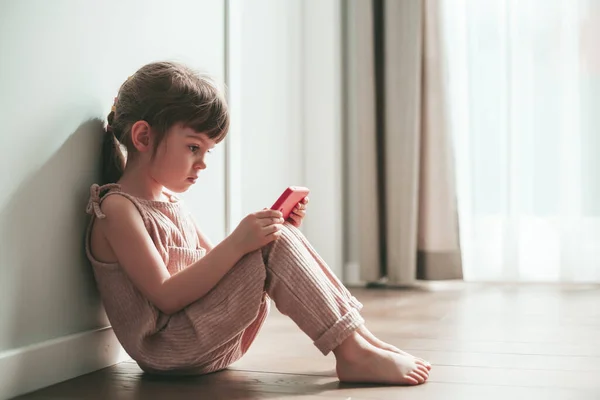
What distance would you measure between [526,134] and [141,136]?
6.24ft

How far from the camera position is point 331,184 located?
309cm

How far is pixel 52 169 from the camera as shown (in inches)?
53.4

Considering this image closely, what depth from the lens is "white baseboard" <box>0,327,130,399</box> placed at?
1.25 m

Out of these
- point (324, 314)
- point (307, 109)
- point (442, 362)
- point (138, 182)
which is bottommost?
point (442, 362)

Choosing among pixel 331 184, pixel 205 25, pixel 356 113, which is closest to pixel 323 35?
pixel 356 113

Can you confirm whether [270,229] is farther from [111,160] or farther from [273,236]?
[111,160]

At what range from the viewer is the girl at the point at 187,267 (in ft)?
4.31

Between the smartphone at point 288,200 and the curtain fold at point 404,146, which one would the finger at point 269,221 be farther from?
the curtain fold at point 404,146

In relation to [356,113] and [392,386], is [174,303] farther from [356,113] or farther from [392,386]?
[356,113]

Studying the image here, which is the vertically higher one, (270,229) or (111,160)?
(111,160)

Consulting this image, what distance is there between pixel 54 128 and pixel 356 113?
1.79 meters

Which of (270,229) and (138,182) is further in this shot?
(138,182)

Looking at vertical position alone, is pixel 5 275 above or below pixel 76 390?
above

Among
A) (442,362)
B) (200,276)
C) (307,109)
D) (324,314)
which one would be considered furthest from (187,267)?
(307,109)
